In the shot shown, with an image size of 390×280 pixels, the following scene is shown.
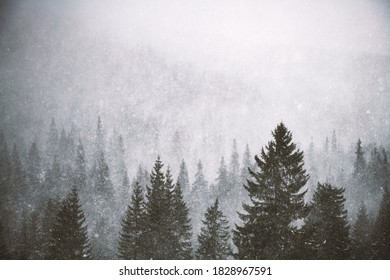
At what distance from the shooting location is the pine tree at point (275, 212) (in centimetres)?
1867

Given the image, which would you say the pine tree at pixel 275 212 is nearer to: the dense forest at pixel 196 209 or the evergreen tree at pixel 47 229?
the dense forest at pixel 196 209

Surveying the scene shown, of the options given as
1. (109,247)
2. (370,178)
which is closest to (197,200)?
(109,247)

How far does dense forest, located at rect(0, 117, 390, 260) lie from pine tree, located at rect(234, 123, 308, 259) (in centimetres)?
6

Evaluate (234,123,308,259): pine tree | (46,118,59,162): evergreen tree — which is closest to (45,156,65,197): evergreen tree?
(46,118,59,162): evergreen tree

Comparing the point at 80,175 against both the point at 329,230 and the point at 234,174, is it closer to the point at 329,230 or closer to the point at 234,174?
the point at 234,174

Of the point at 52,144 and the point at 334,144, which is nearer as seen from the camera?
the point at 52,144

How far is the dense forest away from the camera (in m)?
19.1

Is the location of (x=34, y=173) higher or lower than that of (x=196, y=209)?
higher

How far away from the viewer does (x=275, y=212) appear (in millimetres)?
18859

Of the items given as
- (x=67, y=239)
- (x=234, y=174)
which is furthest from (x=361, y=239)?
(x=234, y=174)

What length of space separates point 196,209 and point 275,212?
50550 mm

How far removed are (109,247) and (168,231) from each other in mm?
32213

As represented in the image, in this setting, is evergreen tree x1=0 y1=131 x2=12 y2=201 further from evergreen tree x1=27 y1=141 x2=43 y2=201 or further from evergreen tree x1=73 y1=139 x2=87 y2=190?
evergreen tree x1=73 y1=139 x2=87 y2=190
